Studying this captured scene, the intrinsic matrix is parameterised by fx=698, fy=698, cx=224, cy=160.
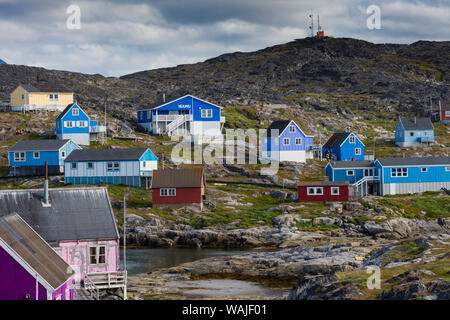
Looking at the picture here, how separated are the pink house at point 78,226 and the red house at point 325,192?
42.3 metres

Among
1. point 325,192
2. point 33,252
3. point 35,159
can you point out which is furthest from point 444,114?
point 33,252

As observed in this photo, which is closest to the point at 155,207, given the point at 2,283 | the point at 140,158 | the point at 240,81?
the point at 140,158

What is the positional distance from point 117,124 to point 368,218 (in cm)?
5305

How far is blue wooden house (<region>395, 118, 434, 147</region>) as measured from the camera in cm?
11944

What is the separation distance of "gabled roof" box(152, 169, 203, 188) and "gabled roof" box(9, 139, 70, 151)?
17.7 meters

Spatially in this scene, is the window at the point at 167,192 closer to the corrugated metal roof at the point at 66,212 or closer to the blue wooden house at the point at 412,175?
the blue wooden house at the point at 412,175

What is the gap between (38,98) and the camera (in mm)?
116500

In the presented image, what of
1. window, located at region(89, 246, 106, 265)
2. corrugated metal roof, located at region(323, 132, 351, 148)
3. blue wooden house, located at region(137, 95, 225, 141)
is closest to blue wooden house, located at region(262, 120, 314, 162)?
corrugated metal roof, located at region(323, 132, 351, 148)

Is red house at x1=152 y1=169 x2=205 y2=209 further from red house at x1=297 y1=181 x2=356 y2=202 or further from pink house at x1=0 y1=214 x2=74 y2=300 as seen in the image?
pink house at x1=0 y1=214 x2=74 y2=300

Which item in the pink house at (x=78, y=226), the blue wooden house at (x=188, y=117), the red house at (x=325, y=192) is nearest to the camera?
the pink house at (x=78, y=226)

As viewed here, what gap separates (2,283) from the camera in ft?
102

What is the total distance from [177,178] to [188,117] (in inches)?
1429

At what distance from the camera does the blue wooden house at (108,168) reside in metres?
85.8

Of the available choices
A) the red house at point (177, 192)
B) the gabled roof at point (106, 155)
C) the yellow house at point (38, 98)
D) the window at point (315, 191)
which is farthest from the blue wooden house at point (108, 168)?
the yellow house at point (38, 98)
